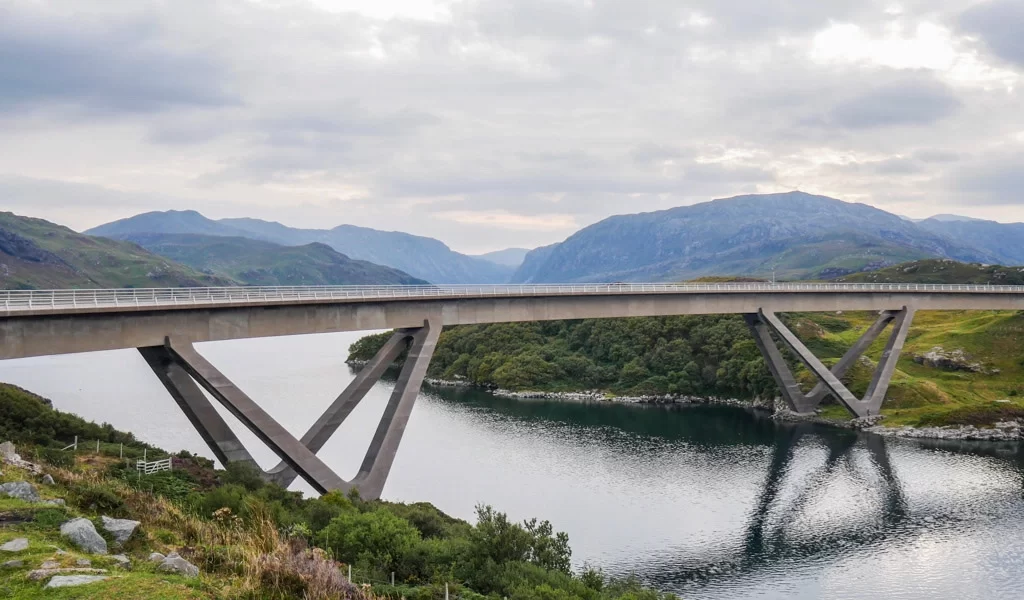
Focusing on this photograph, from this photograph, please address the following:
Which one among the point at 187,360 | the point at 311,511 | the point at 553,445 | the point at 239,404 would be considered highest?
the point at 187,360

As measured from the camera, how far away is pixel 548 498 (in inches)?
2041

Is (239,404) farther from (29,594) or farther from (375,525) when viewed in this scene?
(29,594)

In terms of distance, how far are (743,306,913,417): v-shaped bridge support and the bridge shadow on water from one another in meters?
3.88

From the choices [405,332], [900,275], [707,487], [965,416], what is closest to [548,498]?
[707,487]

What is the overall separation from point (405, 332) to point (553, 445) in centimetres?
Result: 2866

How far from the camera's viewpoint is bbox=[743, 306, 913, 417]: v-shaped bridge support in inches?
2894

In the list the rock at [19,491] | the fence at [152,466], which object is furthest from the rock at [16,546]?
the fence at [152,466]

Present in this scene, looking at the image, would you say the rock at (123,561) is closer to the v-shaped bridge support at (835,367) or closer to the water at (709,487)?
the water at (709,487)

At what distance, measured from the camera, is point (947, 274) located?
177m

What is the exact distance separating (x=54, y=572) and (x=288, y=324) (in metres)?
27.5

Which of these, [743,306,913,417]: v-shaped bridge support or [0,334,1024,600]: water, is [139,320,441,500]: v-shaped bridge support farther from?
[743,306,913,417]: v-shaped bridge support

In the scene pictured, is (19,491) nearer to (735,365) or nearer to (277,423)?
(277,423)

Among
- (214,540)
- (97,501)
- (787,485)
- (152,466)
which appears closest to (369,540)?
(214,540)

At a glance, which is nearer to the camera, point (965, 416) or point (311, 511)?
point (311, 511)
